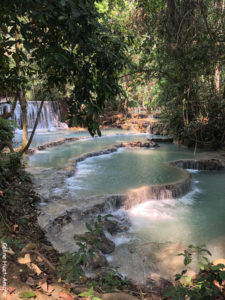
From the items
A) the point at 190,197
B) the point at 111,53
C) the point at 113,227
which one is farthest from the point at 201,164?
the point at 111,53

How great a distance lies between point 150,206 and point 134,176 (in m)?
2.03

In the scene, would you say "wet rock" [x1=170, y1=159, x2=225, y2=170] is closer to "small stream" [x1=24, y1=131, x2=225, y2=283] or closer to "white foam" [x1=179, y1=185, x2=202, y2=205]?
"small stream" [x1=24, y1=131, x2=225, y2=283]

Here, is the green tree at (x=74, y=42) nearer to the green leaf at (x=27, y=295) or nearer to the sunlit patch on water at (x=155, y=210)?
the green leaf at (x=27, y=295)

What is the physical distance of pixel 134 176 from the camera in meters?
8.10

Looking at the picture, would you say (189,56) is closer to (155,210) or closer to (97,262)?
(155,210)

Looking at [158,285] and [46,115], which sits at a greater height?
[46,115]

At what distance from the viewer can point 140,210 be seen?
19.7ft

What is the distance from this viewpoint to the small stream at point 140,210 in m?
4.10

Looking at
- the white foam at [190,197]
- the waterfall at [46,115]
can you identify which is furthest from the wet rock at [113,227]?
the waterfall at [46,115]

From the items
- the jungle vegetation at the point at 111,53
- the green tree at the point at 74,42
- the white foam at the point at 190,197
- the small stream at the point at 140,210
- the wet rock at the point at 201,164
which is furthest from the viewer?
the wet rock at the point at 201,164

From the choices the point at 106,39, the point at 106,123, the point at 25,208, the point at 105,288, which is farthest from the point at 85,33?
the point at 106,123

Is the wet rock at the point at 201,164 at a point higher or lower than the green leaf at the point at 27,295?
lower

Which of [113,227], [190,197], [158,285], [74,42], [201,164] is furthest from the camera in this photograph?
[201,164]

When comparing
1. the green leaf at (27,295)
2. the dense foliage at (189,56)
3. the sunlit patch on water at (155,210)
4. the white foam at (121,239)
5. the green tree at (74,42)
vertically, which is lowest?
the white foam at (121,239)
